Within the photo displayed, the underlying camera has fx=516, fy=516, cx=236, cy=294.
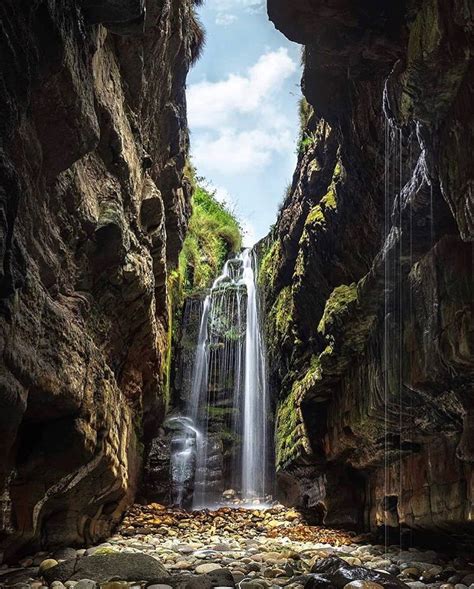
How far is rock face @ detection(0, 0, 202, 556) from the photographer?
12.5 feet

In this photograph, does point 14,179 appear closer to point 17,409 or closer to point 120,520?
point 17,409

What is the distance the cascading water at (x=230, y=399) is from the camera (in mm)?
17703

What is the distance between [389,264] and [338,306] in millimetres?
2144

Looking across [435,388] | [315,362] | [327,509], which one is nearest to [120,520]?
[327,509]

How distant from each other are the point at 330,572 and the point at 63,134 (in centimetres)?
537

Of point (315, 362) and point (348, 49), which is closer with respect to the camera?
point (348, 49)

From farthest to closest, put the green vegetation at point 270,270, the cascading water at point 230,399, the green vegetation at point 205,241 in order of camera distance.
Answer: the green vegetation at point 205,241, the green vegetation at point 270,270, the cascading water at point 230,399

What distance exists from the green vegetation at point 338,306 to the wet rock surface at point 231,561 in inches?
148

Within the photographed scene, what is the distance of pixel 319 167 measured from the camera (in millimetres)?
12156

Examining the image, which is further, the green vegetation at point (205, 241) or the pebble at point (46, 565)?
Result: the green vegetation at point (205, 241)

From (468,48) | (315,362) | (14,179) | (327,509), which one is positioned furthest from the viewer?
(315,362)

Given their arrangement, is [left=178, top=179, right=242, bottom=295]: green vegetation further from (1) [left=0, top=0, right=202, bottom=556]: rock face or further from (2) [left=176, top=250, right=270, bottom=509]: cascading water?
(1) [left=0, top=0, right=202, bottom=556]: rock face

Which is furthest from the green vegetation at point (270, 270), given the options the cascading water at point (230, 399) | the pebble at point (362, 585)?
the pebble at point (362, 585)

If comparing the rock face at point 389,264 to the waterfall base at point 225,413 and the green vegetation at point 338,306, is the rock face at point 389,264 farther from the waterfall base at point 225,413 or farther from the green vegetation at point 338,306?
the waterfall base at point 225,413
